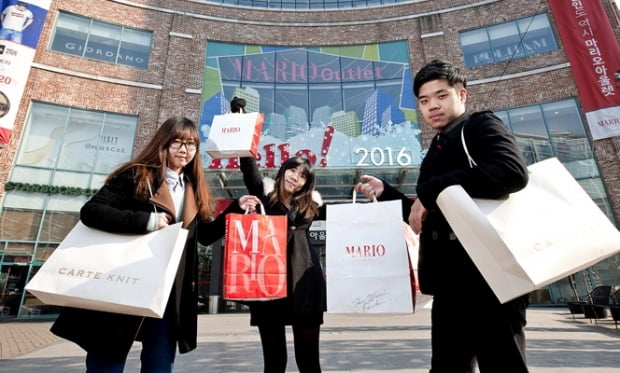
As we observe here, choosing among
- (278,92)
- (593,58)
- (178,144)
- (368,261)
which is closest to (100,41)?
(278,92)

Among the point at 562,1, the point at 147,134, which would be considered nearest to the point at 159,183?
the point at 147,134

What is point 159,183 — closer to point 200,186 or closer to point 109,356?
point 200,186

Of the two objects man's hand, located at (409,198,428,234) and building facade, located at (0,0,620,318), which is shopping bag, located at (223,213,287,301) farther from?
building facade, located at (0,0,620,318)

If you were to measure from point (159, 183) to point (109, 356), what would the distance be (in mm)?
944

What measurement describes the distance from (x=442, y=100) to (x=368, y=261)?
1.05m

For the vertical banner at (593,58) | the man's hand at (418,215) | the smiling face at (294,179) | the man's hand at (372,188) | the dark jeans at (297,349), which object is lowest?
the dark jeans at (297,349)

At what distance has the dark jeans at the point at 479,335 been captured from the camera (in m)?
1.28

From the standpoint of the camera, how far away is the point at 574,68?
41.9 ft

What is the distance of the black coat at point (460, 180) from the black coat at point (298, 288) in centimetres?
85

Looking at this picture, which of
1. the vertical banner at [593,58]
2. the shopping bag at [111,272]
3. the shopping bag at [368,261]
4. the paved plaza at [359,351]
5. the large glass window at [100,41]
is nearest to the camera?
the shopping bag at [111,272]

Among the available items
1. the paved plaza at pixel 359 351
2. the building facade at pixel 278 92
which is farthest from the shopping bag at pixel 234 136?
the building facade at pixel 278 92

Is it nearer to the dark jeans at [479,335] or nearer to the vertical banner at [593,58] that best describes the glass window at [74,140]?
the dark jeans at [479,335]

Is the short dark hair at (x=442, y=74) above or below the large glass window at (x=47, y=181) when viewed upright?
below

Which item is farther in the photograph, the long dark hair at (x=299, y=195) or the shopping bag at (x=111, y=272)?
the long dark hair at (x=299, y=195)
